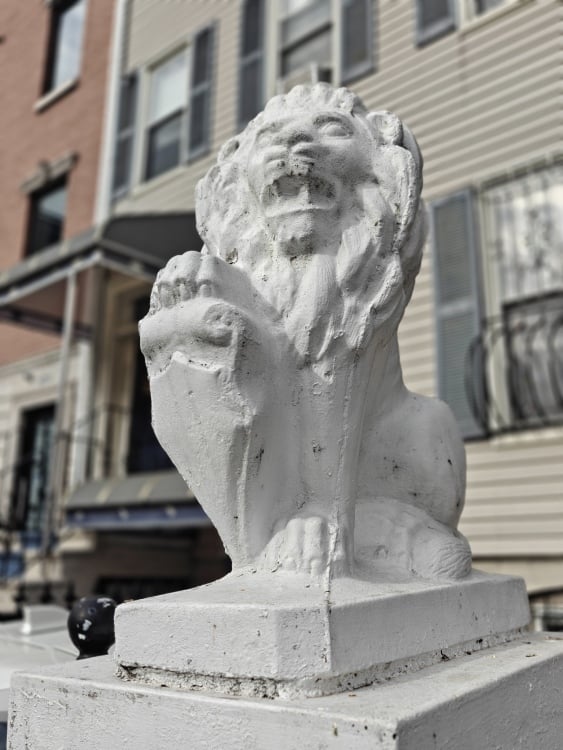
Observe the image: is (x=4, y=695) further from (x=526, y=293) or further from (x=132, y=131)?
(x=132, y=131)

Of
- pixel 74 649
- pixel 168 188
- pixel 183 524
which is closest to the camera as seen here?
pixel 74 649

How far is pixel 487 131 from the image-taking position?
18.4 ft

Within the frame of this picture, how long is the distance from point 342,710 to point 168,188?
8127 mm

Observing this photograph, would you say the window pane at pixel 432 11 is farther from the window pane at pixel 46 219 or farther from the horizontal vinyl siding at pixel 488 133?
the window pane at pixel 46 219

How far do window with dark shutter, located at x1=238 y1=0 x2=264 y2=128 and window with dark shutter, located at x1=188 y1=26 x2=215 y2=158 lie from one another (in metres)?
0.56

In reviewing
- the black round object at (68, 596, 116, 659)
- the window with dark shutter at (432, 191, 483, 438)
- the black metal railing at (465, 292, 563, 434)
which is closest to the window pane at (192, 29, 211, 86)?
the window with dark shutter at (432, 191, 483, 438)

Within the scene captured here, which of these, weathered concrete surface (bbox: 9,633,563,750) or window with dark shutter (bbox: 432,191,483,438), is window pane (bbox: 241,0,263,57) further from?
weathered concrete surface (bbox: 9,633,563,750)

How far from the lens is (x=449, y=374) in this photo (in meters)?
5.43

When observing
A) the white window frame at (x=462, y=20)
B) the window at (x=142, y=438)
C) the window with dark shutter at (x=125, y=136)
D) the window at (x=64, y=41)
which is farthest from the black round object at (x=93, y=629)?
the window at (x=64, y=41)

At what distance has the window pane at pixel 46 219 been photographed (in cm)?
1019

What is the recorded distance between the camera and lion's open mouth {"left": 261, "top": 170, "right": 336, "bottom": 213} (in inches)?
61.4

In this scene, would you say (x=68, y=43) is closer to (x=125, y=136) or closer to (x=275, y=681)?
(x=125, y=136)

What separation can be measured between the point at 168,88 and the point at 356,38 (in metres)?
3.28

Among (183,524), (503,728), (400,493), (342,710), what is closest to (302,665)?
(342,710)
